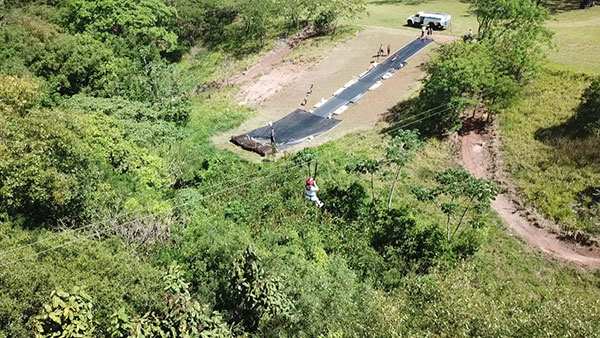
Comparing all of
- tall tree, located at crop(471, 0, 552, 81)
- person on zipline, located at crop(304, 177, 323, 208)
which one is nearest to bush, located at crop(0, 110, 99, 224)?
person on zipline, located at crop(304, 177, 323, 208)

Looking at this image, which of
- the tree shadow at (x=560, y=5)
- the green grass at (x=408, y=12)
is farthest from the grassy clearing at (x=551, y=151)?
the tree shadow at (x=560, y=5)

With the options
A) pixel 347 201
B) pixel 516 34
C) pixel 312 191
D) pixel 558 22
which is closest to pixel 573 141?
pixel 516 34

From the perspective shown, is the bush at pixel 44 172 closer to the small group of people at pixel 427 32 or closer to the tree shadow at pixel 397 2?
the small group of people at pixel 427 32

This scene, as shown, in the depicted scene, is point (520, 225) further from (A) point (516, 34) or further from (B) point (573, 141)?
(A) point (516, 34)

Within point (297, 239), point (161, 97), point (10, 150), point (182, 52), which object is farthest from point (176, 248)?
point (182, 52)

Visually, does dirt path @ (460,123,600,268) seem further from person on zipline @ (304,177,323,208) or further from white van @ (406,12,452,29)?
white van @ (406,12,452,29)
